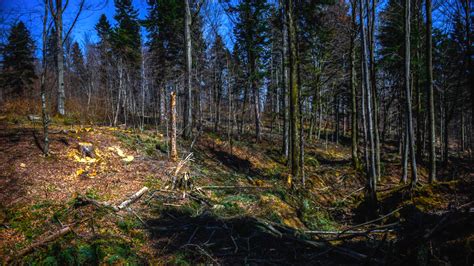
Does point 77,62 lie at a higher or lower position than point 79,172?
higher

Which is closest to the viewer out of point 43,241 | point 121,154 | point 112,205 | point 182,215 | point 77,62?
point 43,241

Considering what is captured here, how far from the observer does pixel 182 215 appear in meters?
6.39

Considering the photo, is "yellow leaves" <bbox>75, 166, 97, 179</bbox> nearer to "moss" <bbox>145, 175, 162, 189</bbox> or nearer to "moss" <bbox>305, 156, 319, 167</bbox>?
"moss" <bbox>145, 175, 162, 189</bbox>

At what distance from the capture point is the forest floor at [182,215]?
386cm

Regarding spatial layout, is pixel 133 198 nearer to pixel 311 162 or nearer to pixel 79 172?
pixel 79 172

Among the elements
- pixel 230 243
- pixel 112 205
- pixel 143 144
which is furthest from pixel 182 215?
pixel 143 144

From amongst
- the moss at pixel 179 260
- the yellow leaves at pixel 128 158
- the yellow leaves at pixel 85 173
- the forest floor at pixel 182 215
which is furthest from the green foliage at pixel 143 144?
the moss at pixel 179 260

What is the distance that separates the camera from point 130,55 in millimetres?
25594

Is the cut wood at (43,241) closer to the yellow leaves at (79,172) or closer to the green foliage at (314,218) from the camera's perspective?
the yellow leaves at (79,172)

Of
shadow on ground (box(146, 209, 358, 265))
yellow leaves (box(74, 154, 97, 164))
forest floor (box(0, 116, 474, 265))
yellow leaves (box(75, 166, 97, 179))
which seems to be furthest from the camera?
yellow leaves (box(74, 154, 97, 164))

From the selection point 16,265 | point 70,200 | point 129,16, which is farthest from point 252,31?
point 16,265

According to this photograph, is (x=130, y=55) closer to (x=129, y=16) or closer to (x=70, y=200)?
(x=129, y=16)

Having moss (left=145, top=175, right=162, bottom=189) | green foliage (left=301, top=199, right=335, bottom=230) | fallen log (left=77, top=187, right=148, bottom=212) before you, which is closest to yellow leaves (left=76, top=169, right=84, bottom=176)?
moss (left=145, top=175, right=162, bottom=189)

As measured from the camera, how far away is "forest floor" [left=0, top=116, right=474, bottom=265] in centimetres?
386
